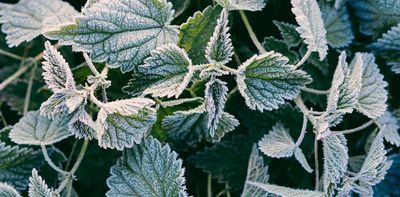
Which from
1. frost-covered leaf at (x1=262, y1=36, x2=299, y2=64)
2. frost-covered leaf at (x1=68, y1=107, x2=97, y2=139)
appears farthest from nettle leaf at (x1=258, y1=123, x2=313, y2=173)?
frost-covered leaf at (x1=68, y1=107, x2=97, y2=139)

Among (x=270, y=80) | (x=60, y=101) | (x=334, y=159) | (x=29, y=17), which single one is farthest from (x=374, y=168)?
(x=29, y=17)

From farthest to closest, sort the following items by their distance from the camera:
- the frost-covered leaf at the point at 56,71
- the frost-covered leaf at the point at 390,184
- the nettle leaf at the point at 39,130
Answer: the frost-covered leaf at the point at 390,184, the nettle leaf at the point at 39,130, the frost-covered leaf at the point at 56,71

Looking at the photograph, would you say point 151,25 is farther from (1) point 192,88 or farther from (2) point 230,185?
(2) point 230,185

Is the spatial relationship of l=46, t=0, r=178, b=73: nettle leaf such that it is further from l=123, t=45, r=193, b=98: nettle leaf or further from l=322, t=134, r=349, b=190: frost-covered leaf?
l=322, t=134, r=349, b=190: frost-covered leaf

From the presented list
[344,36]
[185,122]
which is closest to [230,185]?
[185,122]

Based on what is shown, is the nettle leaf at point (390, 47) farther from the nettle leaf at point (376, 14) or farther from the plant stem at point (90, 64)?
the plant stem at point (90, 64)

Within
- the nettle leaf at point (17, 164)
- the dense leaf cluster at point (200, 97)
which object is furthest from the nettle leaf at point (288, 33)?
the nettle leaf at point (17, 164)

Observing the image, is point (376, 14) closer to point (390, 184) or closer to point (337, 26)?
point (337, 26)
